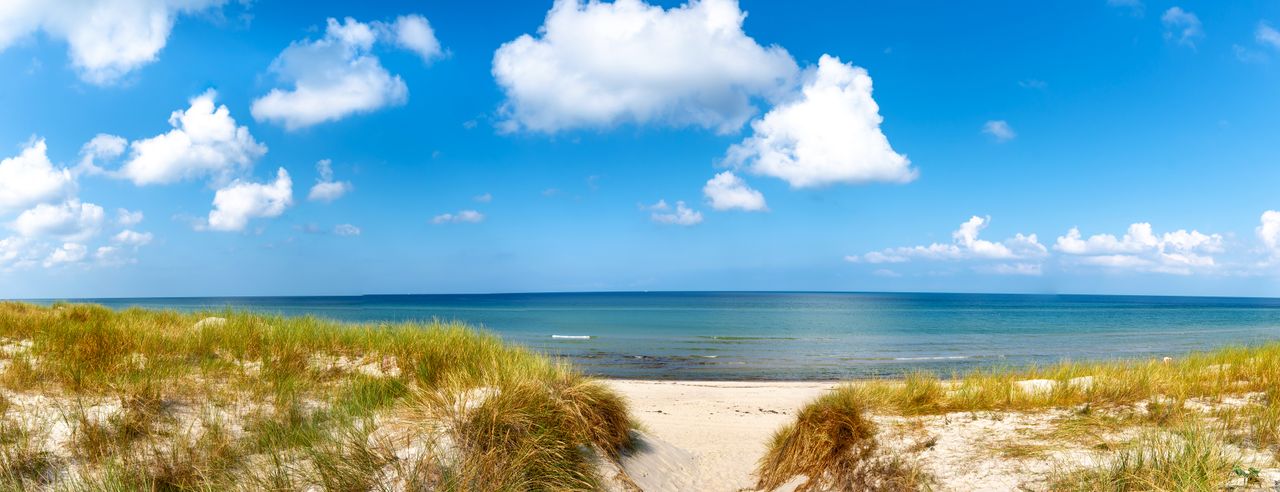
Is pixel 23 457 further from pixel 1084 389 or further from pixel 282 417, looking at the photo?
pixel 1084 389

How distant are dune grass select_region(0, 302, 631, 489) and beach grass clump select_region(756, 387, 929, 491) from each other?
1.98 meters

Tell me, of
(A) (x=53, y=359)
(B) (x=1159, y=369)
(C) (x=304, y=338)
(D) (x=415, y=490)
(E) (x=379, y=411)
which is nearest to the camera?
(D) (x=415, y=490)

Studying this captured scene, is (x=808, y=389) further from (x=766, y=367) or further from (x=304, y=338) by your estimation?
(x=304, y=338)

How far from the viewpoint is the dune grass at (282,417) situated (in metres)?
5.31

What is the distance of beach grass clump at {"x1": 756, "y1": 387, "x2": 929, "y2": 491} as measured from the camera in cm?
659

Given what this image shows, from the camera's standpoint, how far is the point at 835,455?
7266 mm

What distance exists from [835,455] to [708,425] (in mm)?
6511

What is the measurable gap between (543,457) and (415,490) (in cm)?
139

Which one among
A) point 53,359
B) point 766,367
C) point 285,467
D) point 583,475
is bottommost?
point 766,367

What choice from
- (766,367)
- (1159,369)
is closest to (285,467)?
(1159,369)

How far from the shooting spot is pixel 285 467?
205 inches

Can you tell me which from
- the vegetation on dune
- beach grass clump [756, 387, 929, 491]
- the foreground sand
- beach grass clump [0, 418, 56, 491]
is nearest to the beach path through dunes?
the foreground sand

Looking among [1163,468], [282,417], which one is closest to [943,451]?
[1163,468]

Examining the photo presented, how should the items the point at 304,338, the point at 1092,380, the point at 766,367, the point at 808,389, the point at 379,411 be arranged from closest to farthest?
the point at 379,411 → the point at 1092,380 → the point at 304,338 → the point at 808,389 → the point at 766,367
